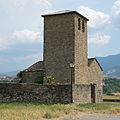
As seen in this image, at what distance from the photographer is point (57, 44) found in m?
34.1

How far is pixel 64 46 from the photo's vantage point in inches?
1324

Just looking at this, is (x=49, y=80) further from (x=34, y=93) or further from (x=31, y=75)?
(x=34, y=93)

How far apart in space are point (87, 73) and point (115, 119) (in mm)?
17013

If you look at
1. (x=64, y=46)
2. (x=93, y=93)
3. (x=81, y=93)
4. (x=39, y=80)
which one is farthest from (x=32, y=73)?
(x=81, y=93)

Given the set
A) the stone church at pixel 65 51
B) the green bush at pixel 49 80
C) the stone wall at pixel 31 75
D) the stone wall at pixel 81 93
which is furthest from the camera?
the stone wall at pixel 31 75

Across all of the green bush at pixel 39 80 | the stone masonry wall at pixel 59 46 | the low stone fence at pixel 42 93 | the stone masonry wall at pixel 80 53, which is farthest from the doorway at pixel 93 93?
the green bush at pixel 39 80

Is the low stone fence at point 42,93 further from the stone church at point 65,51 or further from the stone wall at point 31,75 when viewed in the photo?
the stone wall at point 31,75

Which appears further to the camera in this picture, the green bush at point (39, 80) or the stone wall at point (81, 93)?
the green bush at point (39, 80)

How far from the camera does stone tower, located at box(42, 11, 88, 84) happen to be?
33.2 m

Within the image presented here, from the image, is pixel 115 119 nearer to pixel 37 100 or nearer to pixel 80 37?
pixel 37 100

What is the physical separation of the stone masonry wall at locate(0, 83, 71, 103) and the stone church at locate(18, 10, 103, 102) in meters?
4.58

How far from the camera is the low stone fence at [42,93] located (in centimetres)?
2777

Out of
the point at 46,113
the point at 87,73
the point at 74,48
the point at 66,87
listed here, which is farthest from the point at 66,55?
the point at 46,113

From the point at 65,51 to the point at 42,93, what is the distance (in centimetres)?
673
